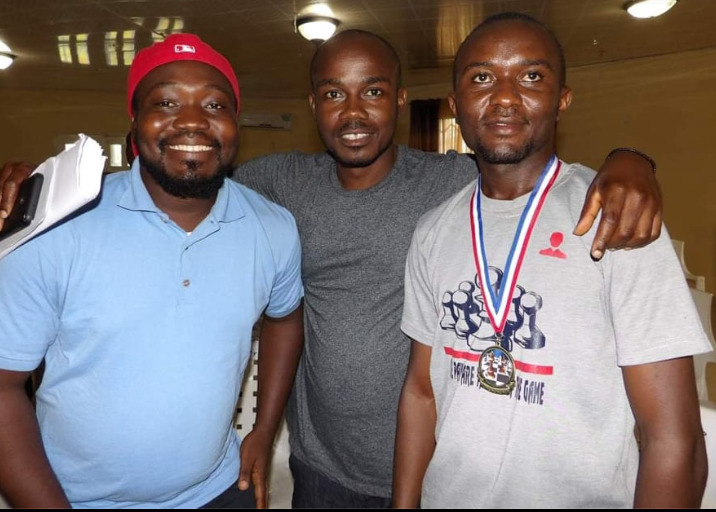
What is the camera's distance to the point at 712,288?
6.63 meters

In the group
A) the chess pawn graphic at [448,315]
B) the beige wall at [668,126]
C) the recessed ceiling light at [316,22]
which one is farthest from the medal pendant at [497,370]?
the beige wall at [668,126]

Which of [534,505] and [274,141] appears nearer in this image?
[534,505]

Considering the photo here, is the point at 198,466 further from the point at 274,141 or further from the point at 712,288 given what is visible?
the point at 274,141

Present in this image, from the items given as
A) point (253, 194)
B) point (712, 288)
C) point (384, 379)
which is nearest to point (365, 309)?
point (384, 379)

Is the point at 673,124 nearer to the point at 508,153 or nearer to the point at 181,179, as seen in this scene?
the point at 508,153

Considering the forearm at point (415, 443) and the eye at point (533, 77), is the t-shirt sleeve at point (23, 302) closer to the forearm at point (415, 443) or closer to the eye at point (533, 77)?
the forearm at point (415, 443)

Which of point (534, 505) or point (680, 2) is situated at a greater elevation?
point (680, 2)

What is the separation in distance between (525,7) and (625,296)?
15.7 feet

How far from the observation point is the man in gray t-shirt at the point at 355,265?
5.57 feet

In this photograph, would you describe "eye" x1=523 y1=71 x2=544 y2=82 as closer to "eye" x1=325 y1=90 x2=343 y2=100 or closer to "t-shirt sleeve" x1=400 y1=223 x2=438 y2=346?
"t-shirt sleeve" x1=400 y1=223 x2=438 y2=346

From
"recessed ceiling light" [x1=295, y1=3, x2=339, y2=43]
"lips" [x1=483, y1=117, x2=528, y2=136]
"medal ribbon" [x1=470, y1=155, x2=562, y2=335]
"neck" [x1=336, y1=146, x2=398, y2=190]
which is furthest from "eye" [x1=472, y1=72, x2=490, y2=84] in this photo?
"recessed ceiling light" [x1=295, y1=3, x2=339, y2=43]

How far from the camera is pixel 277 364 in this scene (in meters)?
1.79

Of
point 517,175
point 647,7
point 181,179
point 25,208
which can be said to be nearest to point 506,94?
point 517,175

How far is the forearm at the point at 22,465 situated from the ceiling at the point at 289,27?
4500 millimetres
